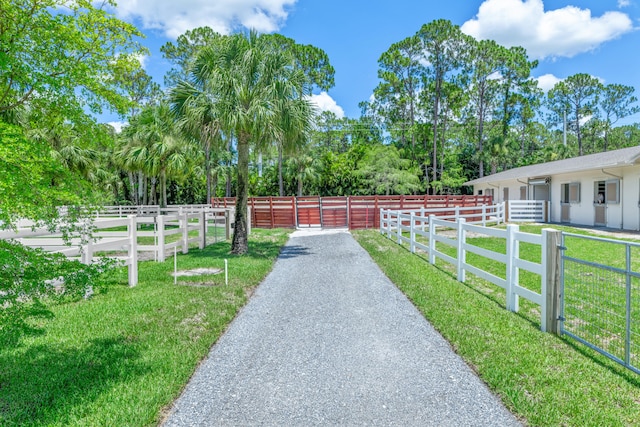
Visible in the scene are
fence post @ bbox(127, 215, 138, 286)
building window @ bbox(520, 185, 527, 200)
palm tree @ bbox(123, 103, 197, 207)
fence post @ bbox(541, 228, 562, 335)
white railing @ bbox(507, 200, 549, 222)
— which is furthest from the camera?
building window @ bbox(520, 185, 527, 200)

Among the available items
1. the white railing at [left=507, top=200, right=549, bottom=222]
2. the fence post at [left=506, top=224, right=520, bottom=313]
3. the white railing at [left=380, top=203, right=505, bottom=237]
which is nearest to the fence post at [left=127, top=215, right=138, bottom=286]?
the fence post at [left=506, top=224, right=520, bottom=313]

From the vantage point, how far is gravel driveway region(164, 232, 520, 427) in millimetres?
2971

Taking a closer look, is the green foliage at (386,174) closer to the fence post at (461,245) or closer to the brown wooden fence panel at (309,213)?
the brown wooden fence panel at (309,213)

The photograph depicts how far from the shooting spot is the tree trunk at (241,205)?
1149cm

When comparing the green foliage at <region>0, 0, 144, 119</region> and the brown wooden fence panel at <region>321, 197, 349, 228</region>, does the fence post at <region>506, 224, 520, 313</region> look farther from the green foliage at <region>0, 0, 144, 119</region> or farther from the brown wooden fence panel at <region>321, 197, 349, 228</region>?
the brown wooden fence panel at <region>321, 197, 349, 228</region>

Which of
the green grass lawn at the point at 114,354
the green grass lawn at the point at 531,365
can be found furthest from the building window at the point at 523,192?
the green grass lawn at the point at 114,354

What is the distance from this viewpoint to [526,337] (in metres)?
4.39

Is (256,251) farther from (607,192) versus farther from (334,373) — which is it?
(607,192)

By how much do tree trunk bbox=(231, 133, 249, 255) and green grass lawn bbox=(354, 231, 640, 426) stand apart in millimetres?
6355

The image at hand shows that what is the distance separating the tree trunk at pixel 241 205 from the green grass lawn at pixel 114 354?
4.36 metres

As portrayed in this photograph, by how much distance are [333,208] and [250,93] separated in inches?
407

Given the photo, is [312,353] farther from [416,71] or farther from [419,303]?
[416,71]

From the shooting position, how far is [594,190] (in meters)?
18.0

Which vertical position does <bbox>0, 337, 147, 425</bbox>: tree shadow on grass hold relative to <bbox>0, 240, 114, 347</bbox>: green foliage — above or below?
below
